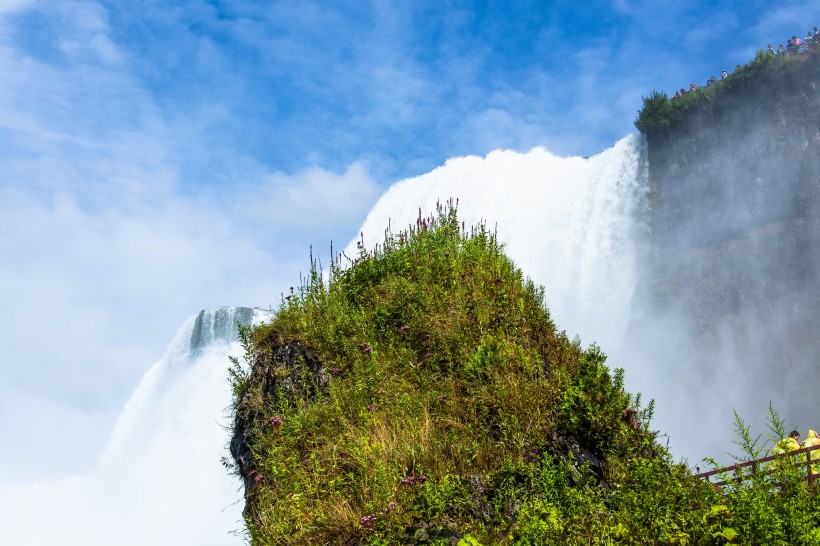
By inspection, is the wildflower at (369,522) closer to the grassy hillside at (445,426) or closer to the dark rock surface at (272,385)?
the grassy hillside at (445,426)

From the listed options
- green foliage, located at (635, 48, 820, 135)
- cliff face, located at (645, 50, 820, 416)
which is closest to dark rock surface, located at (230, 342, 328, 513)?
cliff face, located at (645, 50, 820, 416)

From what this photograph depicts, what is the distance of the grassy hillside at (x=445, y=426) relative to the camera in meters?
5.40

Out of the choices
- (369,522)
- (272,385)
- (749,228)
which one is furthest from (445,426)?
(749,228)

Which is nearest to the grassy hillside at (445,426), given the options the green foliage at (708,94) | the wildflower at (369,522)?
the wildflower at (369,522)

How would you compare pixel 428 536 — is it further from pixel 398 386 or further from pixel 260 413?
pixel 260 413

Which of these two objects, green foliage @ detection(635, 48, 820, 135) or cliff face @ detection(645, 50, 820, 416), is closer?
cliff face @ detection(645, 50, 820, 416)

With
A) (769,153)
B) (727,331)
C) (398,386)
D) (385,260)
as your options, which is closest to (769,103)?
(769,153)

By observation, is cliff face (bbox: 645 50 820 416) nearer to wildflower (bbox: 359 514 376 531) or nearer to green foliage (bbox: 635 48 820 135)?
green foliage (bbox: 635 48 820 135)

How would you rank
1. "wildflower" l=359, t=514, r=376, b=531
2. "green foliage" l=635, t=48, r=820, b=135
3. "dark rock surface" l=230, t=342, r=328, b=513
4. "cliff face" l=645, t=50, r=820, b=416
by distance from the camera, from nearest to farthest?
"wildflower" l=359, t=514, r=376, b=531, "dark rock surface" l=230, t=342, r=328, b=513, "cliff face" l=645, t=50, r=820, b=416, "green foliage" l=635, t=48, r=820, b=135

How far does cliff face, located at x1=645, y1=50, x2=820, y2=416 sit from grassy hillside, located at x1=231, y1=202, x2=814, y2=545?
97.2ft

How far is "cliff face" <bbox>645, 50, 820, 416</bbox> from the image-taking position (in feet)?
112

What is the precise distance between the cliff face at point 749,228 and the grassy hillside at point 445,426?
97.2 feet

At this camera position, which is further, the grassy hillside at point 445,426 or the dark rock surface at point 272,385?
the dark rock surface at point 272,385

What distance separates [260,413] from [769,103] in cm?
3915
